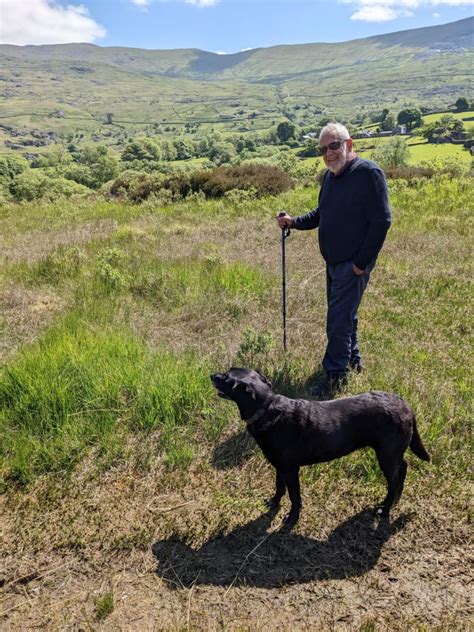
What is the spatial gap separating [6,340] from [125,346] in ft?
6.60

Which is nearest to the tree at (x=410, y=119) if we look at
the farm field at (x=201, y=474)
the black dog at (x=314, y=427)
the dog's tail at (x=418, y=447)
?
the farm field at (x=201, y=474)

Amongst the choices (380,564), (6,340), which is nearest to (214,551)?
(380,564)

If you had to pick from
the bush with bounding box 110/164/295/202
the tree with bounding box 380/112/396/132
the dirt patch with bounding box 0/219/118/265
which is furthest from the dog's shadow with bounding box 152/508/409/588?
the tree with bounding box 380/112/396/132

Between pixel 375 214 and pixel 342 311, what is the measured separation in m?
1.03

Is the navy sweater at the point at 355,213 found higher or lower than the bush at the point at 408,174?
lower

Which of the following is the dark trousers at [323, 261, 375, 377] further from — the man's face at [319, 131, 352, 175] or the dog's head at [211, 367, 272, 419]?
the dog's head at [211, 367, 272, 419]

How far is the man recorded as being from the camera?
12.2 ft

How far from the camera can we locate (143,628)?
2.40 metres

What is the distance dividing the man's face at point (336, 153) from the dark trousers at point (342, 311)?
934mm

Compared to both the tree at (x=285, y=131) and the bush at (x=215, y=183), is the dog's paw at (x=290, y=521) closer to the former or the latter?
the bush at (x=215, y=183)

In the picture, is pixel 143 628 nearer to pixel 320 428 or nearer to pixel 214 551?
pixel 214 551

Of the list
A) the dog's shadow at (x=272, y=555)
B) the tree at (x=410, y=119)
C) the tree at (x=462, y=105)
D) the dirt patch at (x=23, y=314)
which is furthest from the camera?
the tree at (x=462, y=105)

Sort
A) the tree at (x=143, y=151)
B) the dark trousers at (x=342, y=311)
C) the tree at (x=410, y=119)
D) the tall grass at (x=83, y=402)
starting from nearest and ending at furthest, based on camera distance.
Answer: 1. the tall grass at (x=83, y=402)
2. the dark trousers at (x=342, y=311)
3. the tree at (x=143, y=151)
4. the tree at (x=410, y=119)

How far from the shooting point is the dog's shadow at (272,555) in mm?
2688
